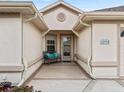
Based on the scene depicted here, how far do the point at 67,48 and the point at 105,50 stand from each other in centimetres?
1143

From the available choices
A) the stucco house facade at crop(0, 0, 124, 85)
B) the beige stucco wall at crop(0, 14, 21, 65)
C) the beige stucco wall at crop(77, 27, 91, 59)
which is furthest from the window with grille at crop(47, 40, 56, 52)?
the beige stucco wall at crop(0, 14, 21, 65)

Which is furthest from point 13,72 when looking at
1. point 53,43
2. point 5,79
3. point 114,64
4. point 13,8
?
point 53,43

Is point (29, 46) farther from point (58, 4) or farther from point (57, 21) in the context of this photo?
point (58, 4)

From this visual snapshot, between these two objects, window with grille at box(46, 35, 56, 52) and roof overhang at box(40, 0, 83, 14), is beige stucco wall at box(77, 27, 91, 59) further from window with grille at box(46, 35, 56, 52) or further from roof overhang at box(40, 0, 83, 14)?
roof overhang at box(40, 0, 83, 14)

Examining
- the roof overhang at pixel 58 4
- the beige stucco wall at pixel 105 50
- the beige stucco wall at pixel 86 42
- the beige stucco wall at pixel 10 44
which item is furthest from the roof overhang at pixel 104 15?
the roof overhang at pixel 58 4

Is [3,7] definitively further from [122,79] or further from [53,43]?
[53,43]

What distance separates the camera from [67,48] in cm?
2284

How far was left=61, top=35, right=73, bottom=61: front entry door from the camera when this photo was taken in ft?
74.7

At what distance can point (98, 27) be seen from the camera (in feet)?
Answer: 37.6

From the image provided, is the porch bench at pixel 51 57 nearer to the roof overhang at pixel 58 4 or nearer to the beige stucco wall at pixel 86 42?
the roof overhang at pixel 58 4

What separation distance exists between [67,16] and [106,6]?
503 cm

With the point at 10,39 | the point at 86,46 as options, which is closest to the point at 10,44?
the point at 10,39

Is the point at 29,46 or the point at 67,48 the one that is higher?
the point at 29,46

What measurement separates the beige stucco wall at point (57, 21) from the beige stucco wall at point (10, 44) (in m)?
12.0
